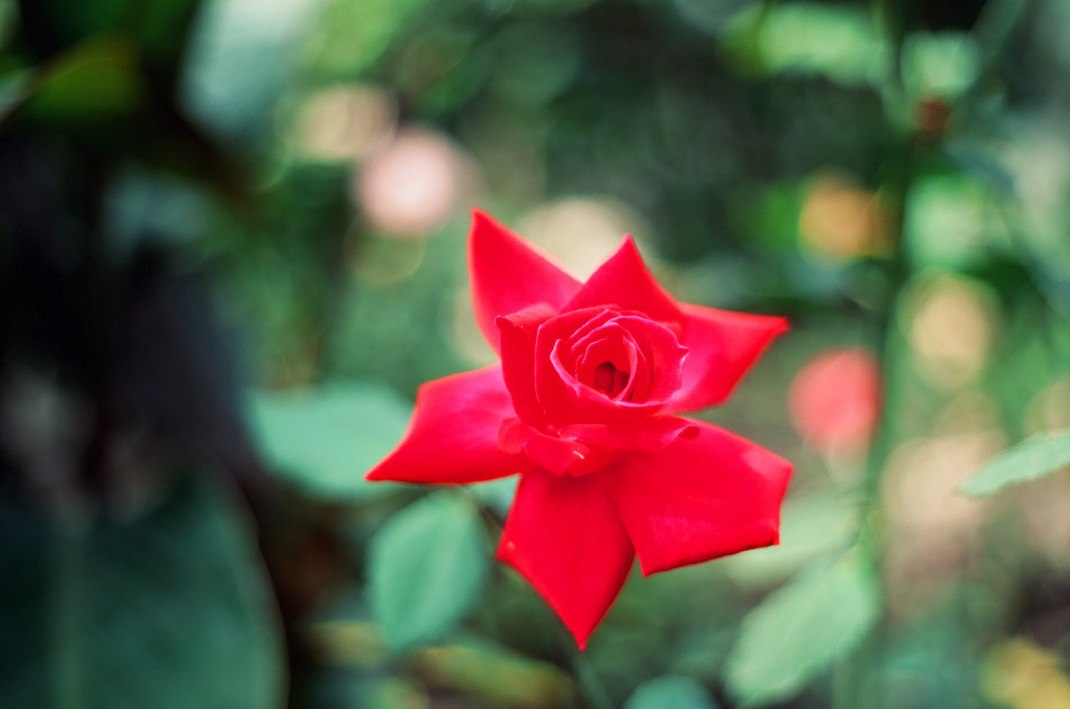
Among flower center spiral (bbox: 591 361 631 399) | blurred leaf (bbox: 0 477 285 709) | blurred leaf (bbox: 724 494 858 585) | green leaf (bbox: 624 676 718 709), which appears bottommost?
blurred leaf (bbox: 0 477 285 709)

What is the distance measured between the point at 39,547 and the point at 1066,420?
3.19 ft

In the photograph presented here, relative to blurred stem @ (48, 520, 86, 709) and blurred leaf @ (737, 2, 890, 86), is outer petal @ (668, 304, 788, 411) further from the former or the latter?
blurred stem @ (48, 520, 86, 709)

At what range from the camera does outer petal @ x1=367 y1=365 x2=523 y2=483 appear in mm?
289

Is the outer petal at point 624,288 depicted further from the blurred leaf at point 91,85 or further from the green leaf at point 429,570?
the blurred leaf at point 91,85

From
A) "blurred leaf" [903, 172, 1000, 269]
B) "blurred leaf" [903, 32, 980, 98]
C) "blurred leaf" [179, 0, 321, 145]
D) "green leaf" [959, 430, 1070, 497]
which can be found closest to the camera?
"green leaf" [959, 430, 1070, 497]

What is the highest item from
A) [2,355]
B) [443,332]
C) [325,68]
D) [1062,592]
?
[325,68]

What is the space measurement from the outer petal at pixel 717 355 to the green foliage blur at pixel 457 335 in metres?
0.09

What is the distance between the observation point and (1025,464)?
27 centimetres

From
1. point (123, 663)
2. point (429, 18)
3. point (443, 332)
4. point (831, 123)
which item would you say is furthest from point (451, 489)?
point (831, 123)

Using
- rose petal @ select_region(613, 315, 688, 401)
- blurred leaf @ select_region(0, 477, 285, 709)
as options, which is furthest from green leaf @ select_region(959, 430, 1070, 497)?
blurred leaf @ select_region(0, 477, 285, 709)

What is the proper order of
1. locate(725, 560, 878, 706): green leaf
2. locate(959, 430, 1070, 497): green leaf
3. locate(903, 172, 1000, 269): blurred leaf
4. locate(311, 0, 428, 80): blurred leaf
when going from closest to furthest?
locate(959, 430, 1070, 497): green leaf < locate(725, 560, 878, 706): green leaf < locate(903, 172, 1000, 269): blurred leaf < locate(311, 0, 428, 80): blurred leaf

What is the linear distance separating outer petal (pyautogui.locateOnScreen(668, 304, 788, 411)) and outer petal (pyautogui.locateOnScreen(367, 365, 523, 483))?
0.07m

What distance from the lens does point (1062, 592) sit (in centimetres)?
113

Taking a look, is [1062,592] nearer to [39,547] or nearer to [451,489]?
[451,489]
